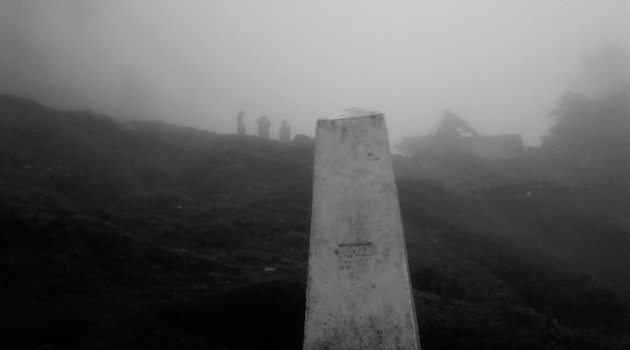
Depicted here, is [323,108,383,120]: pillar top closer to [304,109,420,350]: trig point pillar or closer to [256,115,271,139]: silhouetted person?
[304,109,420,350]: trig point pillar

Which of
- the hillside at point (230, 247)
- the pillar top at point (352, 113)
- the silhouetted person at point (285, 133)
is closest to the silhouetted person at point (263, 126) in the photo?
the silhouetted person at point (285, 133)

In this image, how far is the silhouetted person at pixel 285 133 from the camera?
1689 inches

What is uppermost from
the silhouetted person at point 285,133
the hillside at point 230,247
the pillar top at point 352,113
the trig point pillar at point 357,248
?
the silhouetted person at point 285,133

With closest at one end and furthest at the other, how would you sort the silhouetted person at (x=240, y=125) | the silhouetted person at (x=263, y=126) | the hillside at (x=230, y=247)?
the hillside at (x=230, y=247) → the silhouetted person at (x=240, y=125) → the silhouetted person at (x=263, y=126)

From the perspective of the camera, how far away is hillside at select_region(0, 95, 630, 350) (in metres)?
7.77

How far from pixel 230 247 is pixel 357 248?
11.8 meters

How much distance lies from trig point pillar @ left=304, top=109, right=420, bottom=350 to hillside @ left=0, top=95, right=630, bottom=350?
13.0ft

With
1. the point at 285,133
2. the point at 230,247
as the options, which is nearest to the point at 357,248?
the point at 230,247

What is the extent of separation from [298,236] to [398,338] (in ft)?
44.1

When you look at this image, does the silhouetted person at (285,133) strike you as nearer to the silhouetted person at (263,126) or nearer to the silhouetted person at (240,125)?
the silhouetted person at (263,126)

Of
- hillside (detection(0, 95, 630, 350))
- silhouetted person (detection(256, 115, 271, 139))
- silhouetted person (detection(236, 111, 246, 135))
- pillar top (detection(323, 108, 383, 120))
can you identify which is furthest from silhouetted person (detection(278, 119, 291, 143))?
pillar top (detection(323, 108, 383, 120))

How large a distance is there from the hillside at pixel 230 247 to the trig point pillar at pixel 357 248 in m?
3.96

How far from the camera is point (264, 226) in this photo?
1730 centimetres

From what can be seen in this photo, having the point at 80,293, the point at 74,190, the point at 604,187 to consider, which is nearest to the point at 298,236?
the point at 80,293
